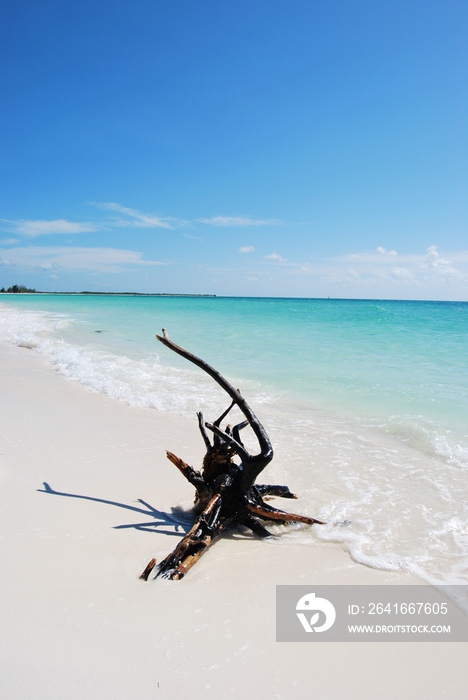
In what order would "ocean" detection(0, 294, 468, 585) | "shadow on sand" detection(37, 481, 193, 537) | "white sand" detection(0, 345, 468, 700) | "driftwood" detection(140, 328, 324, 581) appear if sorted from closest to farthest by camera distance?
"white sand" detection(0, 345, 468, 700), "driftwood" detection(140, 328, 324, 581), "shadow on sand" detection(37, 481, 193, 537), "ocean" detection(0, 294, 468, 585)

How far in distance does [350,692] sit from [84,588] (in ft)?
5.26

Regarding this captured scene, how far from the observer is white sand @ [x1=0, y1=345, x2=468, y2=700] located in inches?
76.7

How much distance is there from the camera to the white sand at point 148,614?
1.95 meters

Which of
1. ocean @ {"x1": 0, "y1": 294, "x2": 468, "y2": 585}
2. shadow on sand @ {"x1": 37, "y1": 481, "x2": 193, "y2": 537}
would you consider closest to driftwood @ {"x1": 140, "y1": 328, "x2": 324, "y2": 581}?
shadow on sand @ {"x1": 37, "y1": 481, "x2": 193, "y2": 537}

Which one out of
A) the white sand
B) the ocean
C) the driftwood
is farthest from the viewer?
the ocean

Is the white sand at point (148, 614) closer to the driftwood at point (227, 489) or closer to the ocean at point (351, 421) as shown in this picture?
the driftwood at point (227, 489)

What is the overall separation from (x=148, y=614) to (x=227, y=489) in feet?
3.97

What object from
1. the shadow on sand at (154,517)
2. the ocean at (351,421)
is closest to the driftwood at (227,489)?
the shadow on sand at (154,517)

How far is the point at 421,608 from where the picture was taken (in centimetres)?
269

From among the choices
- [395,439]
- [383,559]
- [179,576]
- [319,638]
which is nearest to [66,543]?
[179,576]

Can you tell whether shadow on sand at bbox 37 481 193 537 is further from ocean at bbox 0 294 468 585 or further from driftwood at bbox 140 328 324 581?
ocean at bbox 0 294 468 585

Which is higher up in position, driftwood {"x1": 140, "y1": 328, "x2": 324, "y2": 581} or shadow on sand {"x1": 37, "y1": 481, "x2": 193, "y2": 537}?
driftwood {"x1": 140, "y1": 328, "x2": 324, "y2": 581}

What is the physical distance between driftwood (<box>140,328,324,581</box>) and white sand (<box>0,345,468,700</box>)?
183mm

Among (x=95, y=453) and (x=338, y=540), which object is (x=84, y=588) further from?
(x=95, y=453)
